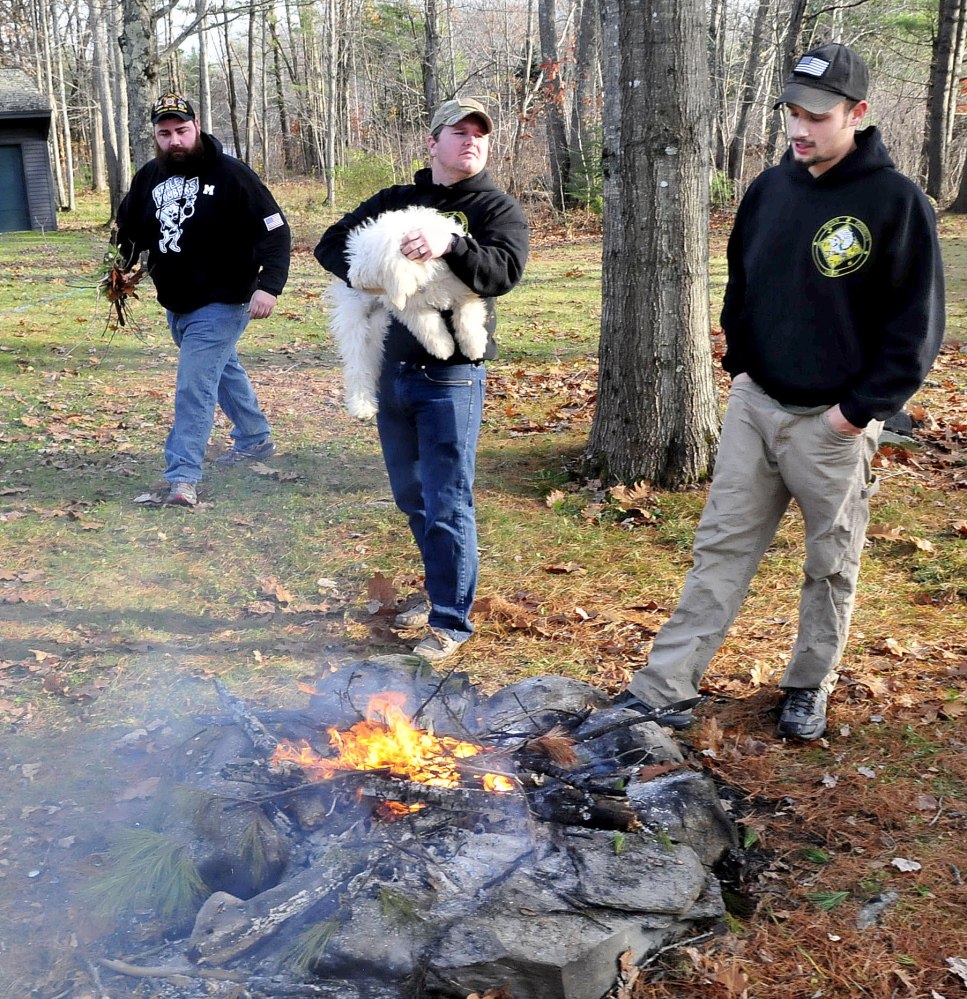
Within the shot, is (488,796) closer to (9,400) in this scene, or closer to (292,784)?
(292,784)

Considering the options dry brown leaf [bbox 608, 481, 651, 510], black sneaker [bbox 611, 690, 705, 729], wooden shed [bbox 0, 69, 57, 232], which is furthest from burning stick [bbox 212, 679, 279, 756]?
wooden shed [bbox 0, 69, 57, 232]

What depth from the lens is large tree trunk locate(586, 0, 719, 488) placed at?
19.5ft

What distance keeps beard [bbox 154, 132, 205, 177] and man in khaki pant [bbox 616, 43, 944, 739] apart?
13.3 feet

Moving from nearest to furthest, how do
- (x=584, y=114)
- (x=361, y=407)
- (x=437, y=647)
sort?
(x=361, y=407), (x=437, y=647), (x=584, y=114)

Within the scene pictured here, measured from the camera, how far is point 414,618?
200 inches

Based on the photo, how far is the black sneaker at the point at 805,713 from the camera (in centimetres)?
393

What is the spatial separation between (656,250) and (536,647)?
9.23ft

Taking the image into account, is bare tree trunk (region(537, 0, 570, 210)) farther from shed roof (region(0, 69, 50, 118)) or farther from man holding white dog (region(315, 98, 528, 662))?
man holding white dog (region(315, 98, 528, 662))

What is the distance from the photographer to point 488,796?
3.03m

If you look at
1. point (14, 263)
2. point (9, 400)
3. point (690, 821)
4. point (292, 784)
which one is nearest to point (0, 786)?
point (292, 784)

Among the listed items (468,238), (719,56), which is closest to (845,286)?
(468,238)

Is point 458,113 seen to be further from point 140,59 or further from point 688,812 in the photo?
point 140,59

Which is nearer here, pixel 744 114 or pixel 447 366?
pixel 447 366

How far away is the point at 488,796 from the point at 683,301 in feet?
13.4
